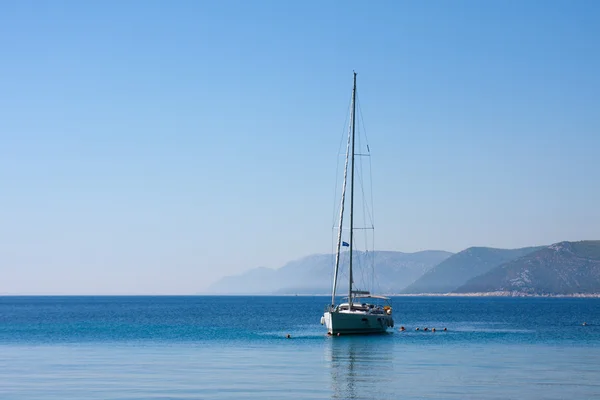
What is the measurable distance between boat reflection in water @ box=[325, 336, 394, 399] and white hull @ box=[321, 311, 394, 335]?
1.52 m

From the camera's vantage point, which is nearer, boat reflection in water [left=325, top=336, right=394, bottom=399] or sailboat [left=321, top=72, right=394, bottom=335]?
boat reflection in water [left=325, top=336, right=394, bottom=399]

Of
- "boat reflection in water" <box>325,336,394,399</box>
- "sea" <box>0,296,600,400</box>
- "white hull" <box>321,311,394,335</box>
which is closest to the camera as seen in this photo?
"sea" <box>0,296,600,400</box>

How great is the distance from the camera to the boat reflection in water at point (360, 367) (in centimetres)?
4314

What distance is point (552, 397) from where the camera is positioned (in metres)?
41.0

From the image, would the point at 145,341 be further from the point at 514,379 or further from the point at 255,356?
the point at 514,379

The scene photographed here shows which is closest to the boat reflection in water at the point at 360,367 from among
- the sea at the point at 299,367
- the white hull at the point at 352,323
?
the sea at the point at 299,367

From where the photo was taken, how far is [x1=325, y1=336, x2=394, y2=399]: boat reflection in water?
4314cm

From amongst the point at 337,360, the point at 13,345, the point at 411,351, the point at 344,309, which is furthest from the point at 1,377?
the point at 344,309

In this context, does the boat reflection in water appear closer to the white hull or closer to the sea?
the sea

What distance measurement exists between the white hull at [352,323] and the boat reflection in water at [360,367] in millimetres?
1524

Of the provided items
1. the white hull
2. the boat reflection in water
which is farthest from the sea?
the white hull

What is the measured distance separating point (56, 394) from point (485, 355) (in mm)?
33685

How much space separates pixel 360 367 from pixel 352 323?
91.2 feet

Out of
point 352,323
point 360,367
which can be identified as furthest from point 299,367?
point 352,323
